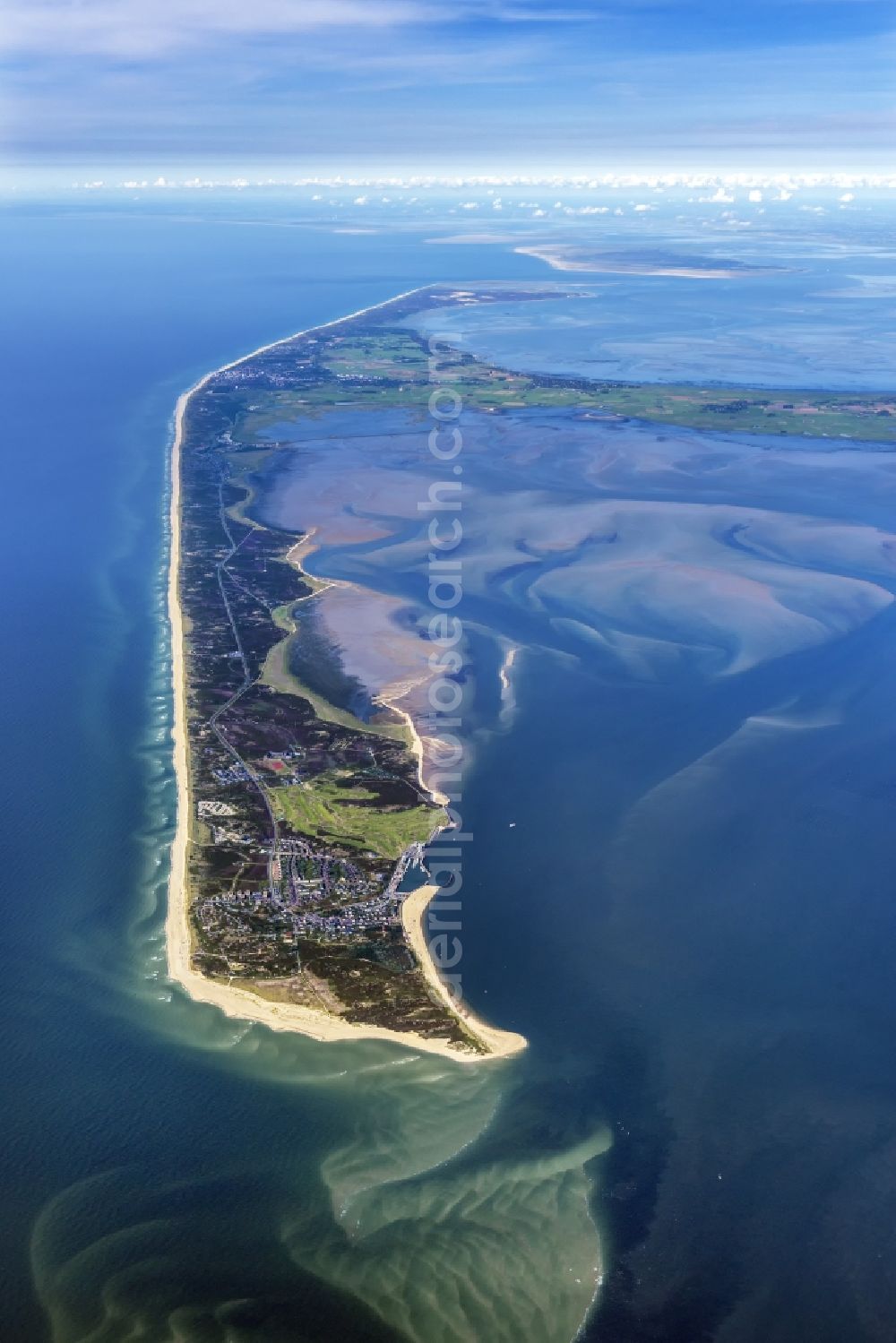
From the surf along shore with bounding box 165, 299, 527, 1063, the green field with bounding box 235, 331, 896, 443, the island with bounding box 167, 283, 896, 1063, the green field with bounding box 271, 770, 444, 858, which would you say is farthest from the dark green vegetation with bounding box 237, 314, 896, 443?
the surf along shore with bounding box 165, 299, 527, 1063

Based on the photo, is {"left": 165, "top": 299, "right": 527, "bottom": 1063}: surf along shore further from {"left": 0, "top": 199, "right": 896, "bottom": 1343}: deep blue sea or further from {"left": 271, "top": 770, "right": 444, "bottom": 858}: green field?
{"left": 271, "top": 770, "right": 444, "bottom": 858}: green field

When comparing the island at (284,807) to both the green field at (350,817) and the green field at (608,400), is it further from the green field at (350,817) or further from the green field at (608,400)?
the green field at (608,400)

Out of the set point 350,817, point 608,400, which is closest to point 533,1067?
point 350,817

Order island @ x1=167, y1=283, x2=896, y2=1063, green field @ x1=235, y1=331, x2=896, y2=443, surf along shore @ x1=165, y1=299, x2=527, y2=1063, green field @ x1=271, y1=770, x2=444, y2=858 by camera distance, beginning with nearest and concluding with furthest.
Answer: surf along shore @ x1=165, y1=299, x2=527, y2=1063
island @ x1=167, y1=283, x2=896, y2=1063
green field @ x1=271, y1=770, x2=444, y2=858
green field @ x1=235, y1=331, x2=896, y2=443

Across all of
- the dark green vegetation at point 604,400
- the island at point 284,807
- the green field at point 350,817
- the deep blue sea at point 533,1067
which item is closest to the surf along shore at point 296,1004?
the island at point 284,807

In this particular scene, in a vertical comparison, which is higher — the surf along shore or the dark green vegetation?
the dark green vegetation

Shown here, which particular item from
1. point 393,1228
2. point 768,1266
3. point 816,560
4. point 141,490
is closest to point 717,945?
point 768,1266

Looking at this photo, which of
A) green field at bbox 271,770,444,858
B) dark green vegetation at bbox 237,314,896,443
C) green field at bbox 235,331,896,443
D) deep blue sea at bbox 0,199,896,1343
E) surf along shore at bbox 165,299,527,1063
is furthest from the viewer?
dark green vegetation at bbox 237,314,896,443
